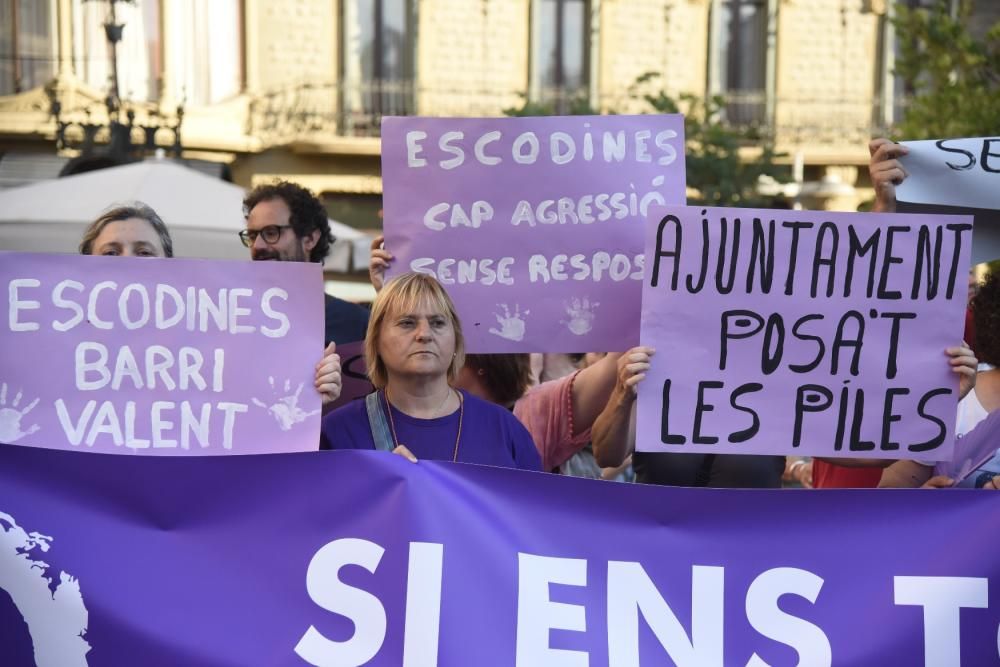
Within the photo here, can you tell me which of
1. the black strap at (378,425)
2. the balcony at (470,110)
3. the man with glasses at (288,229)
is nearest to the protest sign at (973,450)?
the black strap at (378,425)

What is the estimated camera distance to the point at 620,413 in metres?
3.74

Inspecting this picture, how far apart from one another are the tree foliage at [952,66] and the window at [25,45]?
40.8 ft

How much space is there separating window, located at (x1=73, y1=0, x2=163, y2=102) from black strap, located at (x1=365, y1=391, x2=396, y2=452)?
17011 millimetres

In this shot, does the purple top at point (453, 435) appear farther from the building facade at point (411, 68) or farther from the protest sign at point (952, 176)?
the building facade at point (411, 68)

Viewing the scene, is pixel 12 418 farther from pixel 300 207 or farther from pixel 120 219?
pixel 300 207

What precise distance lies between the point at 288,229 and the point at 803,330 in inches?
74.7

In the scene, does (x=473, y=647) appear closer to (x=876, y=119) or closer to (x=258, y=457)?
(x=258, y=457)

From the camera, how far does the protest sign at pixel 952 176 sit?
3885 mm

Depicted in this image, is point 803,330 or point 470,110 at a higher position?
point 470,110

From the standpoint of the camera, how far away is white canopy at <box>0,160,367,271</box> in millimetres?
7746

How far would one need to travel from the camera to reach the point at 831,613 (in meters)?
3.11

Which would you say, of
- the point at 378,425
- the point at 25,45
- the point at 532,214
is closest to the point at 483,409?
the point at 378,425

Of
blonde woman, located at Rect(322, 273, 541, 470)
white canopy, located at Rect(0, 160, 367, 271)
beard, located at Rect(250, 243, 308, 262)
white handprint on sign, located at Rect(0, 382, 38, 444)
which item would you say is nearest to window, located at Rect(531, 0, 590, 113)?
white canopy, located at Rect(0, 160, 367, 271)

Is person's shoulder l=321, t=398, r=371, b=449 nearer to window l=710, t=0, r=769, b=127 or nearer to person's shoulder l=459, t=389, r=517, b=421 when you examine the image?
person's shoulder l=459, t=389, r=517, b=421
